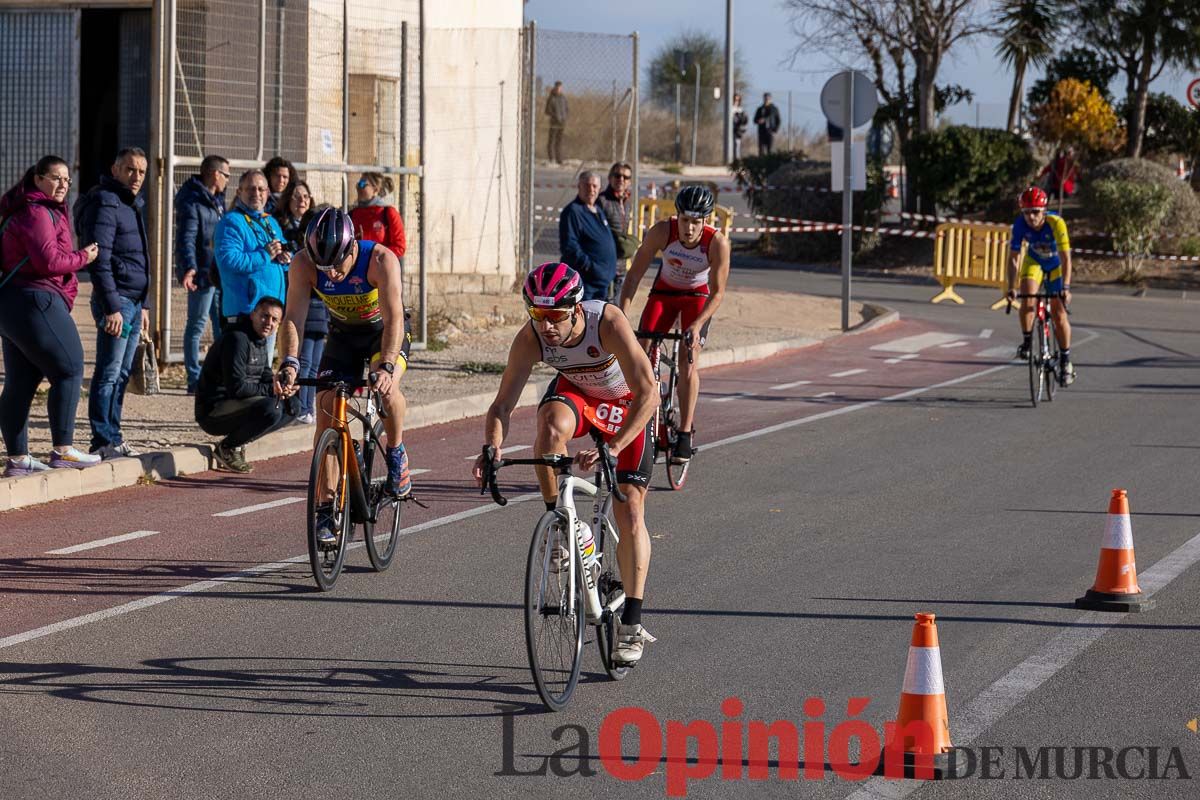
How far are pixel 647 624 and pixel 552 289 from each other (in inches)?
75.2

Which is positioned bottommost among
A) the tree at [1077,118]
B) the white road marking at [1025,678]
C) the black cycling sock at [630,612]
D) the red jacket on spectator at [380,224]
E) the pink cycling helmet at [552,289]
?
the white road marking at [1025,678]

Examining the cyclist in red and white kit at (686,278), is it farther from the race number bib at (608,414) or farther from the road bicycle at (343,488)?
the race number bib at (608,414)

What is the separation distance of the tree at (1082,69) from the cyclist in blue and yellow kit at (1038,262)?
21.7m

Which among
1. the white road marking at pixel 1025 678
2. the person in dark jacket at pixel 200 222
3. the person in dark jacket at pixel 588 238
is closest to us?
the white road marking at pixel 1025 678

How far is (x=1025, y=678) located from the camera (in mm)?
6410

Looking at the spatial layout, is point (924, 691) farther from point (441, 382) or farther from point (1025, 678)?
point (441, 382)

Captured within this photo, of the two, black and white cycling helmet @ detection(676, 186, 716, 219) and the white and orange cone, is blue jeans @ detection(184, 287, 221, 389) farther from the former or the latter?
the white and orange cone

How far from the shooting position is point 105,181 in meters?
10.5

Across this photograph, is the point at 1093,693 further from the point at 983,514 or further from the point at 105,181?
the point at 105,181

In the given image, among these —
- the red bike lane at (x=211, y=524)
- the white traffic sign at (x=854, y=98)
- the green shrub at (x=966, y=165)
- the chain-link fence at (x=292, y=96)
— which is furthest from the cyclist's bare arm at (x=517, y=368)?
the green shrub at (x=966, y=165)

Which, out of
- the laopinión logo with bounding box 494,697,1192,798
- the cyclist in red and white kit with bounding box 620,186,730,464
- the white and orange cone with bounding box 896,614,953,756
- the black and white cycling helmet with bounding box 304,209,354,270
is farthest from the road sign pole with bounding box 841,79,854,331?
the white and orange cone with bounding box 896,614,953,756

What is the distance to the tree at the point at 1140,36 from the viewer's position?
33.1 m

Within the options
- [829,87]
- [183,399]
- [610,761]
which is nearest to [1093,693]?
[610,761]

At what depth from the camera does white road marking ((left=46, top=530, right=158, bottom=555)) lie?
27.8 ft
